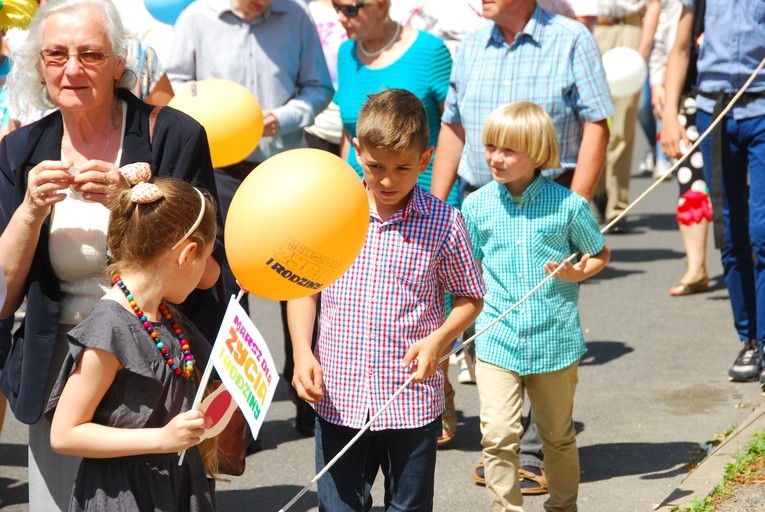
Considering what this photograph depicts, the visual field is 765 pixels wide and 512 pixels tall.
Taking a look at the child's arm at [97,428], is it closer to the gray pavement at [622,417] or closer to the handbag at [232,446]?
the handbag at [232,446]

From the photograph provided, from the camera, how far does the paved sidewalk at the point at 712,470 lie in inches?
190

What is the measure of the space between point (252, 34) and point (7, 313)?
9.21 ft

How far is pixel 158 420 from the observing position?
321cm

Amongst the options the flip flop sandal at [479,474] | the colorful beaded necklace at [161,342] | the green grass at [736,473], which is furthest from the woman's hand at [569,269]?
the colorful beaded necklace at [161,342]

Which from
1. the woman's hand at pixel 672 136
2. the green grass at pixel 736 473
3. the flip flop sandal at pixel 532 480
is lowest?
the flip flop sandal at pixel 532 480

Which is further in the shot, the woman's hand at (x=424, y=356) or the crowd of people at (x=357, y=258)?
the woman's hand at (x=424, y=356)

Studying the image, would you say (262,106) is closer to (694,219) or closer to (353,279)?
(353,279)

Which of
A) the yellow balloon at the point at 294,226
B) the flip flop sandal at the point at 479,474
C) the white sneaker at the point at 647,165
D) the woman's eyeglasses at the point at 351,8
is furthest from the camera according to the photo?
the white sneaker at the point at 647,165

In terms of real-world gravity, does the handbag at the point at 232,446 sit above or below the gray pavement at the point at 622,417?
above

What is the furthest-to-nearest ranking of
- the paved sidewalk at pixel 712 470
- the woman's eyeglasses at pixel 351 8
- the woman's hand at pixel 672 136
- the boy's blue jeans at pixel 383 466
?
the woman's hand at pixel 672 136 < the woman's eyeglasses at pixel 351 8 < the paved sidewalk at pixel 712 470 < the boy's blue jeans at pixel 383 466

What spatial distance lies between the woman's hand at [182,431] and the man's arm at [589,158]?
8.91ft

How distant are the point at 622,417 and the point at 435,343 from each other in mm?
2644

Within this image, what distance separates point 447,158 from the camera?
5777mm

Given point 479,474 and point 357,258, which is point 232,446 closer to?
point 357,258
